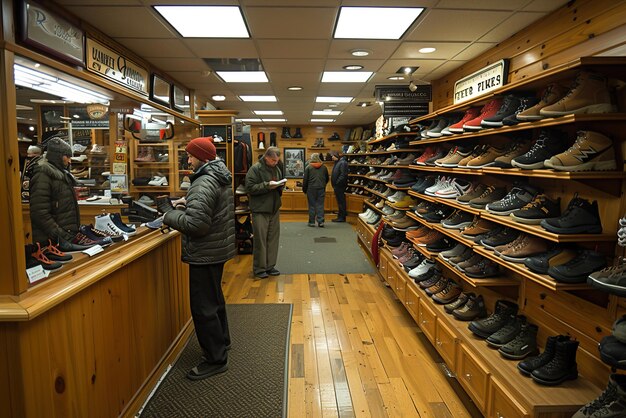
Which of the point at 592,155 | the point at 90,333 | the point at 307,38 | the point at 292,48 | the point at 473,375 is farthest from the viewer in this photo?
the point at 292,48

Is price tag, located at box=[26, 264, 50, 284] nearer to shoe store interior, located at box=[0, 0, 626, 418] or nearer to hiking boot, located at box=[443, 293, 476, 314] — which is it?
shoe store interior, located at box=[0, 0, 626, 418]

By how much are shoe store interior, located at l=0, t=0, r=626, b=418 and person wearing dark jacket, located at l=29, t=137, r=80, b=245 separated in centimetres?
1

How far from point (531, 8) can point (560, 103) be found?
1158mm

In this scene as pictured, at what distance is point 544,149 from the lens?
88.6 inches

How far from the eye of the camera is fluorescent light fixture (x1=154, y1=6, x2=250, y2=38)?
292 cm

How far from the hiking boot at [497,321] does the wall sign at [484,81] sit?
5.17 feet

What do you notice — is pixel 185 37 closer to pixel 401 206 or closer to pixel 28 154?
pixel 28 154

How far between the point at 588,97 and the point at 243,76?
4.08 m

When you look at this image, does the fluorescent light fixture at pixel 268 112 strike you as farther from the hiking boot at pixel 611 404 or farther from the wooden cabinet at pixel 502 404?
the hiking boot at pixel 611 404

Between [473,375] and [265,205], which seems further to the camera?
[265,205]

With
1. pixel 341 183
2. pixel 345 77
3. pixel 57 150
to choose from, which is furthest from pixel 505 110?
pixel 341 183

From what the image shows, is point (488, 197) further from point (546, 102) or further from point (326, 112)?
point (326, 112)

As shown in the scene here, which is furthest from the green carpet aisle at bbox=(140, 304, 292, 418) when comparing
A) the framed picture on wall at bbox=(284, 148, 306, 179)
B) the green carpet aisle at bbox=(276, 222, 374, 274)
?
the framed picture on wall at bbox=(284, 148, 306, 179)

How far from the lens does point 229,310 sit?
431 centimetres
